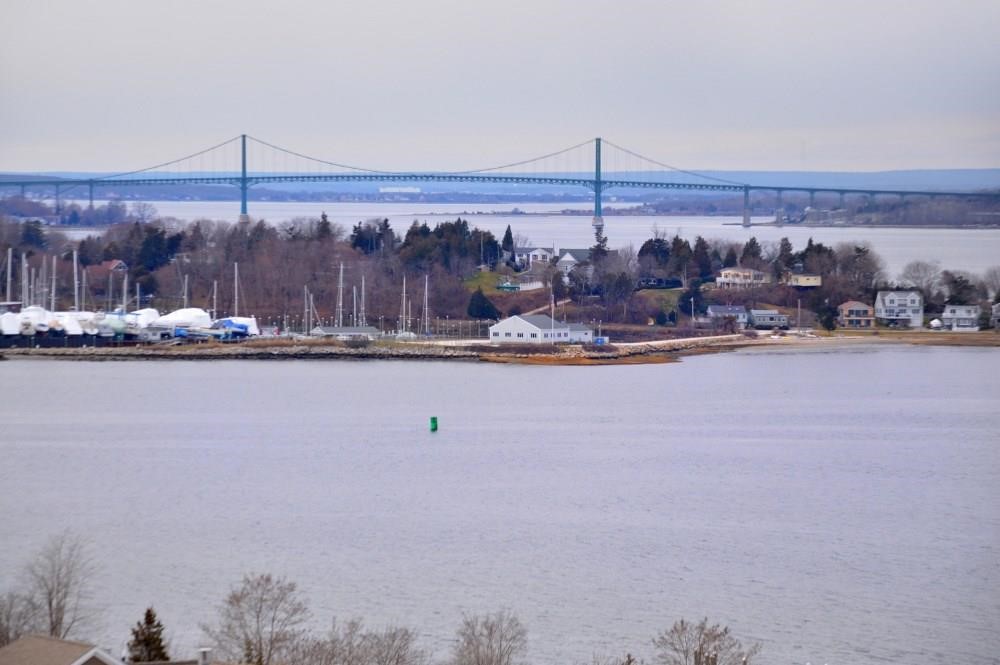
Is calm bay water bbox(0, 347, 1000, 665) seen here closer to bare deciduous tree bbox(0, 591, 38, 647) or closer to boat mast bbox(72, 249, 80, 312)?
bare deciduous tree bbox(0, 591, 38, 647)

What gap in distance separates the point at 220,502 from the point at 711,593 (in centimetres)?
271

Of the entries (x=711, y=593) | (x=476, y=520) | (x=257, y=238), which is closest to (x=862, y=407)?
(x=476, y=520)

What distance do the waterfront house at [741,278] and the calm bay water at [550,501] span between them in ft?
16.8

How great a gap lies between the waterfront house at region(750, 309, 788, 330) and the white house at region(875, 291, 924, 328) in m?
1.05

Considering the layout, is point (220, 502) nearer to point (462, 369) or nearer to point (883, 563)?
point (883, 563)

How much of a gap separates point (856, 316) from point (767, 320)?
984mm

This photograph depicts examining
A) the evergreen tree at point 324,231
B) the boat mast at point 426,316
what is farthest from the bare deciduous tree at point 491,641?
the evergreen tree at point 324,231

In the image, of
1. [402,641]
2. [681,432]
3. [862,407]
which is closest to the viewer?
[402,641]

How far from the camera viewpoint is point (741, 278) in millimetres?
17969

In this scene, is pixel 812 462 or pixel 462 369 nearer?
pixel 812 462

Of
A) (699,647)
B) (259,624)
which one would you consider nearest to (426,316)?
(259,624)

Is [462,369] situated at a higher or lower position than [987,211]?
lower

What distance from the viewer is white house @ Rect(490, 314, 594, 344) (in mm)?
14781

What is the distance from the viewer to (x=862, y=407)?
10961 mm
